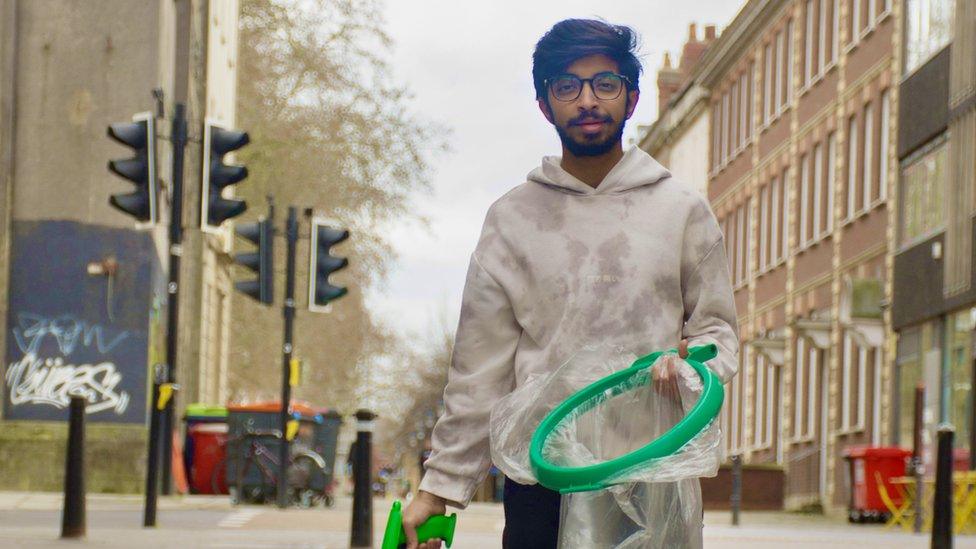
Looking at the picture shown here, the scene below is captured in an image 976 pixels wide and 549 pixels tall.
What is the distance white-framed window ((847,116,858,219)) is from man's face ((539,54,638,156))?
3881cm

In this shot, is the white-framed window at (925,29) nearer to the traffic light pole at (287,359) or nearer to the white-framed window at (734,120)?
the traffic light pole at (287,359)

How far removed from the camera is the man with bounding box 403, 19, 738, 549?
496cm

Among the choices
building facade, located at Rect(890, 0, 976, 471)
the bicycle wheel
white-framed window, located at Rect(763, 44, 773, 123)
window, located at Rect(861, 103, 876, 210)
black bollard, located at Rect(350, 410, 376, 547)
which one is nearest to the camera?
black bollard, located at Rect(350, 410, 376, 547)

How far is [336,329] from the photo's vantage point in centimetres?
5375

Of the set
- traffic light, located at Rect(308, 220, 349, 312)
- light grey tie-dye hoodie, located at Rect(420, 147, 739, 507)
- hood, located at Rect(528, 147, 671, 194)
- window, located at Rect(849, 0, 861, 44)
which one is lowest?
light grey tie-dye hoodie, located at Rect(420, 147, 739, 507)

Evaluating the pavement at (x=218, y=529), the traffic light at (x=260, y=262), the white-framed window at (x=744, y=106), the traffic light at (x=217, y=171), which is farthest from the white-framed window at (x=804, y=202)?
the traffic light at (x=217, y=171)

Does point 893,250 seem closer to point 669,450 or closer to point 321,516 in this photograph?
point 321,516

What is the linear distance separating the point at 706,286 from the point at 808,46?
150 feet

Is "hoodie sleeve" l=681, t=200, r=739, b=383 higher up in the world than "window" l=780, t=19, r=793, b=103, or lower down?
lower down

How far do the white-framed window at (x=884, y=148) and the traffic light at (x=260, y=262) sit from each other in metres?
19.1

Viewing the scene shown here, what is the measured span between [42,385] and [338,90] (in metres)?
22.9

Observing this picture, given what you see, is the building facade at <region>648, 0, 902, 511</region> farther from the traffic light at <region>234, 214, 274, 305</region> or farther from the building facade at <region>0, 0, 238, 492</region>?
the traffic light at <region>234, 214, 274, 305</region>

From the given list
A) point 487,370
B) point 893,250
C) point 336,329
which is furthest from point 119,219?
point 336,329

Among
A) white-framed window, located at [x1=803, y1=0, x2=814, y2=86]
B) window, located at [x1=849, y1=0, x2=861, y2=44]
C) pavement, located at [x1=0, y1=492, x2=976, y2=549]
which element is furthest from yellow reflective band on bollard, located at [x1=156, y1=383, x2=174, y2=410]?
white-framed window, located at [x1=803, y1=0, x2=814, y2=86]
